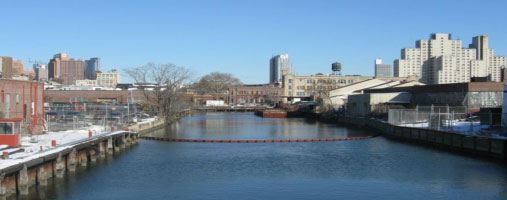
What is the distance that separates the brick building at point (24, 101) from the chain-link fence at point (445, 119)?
32.2 m

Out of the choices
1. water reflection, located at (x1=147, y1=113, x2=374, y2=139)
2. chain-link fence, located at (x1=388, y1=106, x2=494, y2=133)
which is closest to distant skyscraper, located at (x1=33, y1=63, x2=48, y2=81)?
water reflection, located at (x1=147, y1=113, x2=374, y2=139)

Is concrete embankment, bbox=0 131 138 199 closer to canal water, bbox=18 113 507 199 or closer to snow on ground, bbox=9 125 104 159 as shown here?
snow on ground, bbox=9 125 104 159

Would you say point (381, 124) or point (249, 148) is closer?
point (249, 148)

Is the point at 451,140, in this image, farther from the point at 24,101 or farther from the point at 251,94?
the point at 251,94

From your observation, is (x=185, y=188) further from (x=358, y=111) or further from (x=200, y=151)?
(x=358, y=111)

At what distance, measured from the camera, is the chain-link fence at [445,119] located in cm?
4397

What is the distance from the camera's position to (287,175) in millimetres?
29547

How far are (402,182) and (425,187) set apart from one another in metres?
1.46

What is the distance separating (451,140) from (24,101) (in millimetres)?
32813

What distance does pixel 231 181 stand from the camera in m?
27.8

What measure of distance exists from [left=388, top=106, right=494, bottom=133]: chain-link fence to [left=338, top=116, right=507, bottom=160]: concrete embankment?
3.96 feet

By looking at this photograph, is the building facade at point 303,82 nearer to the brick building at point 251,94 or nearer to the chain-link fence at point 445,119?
the brick building at point 251,94

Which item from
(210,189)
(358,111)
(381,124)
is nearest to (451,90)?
(381,124)

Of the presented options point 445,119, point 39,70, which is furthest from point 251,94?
point 445,119
